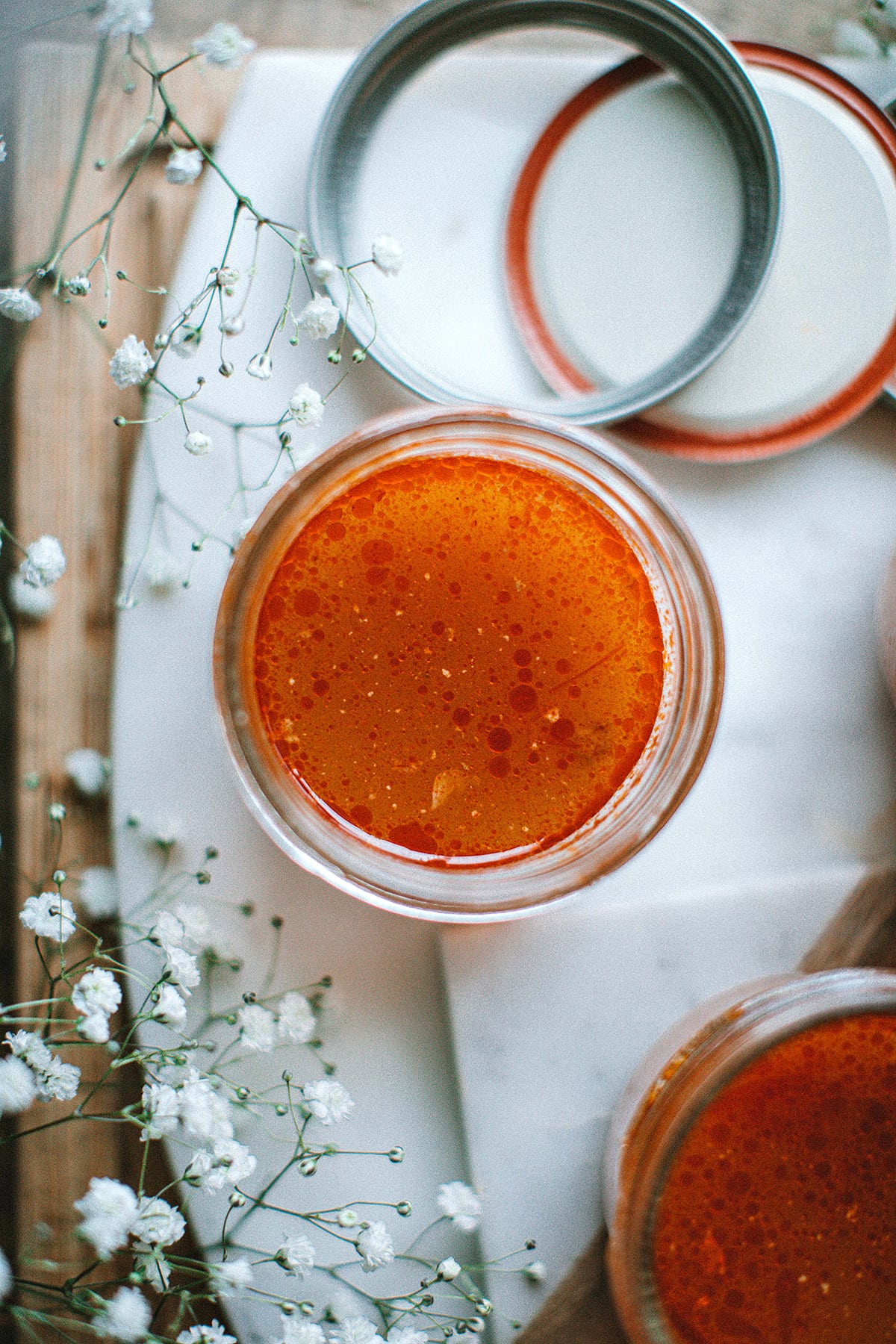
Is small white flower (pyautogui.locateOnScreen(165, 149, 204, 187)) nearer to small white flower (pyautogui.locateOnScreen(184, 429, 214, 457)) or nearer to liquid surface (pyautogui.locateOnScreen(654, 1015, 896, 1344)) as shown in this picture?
small white flower (pyautogui.locateOnScreen(184, 429, 214, 457))

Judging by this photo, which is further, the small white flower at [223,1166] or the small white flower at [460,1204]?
the small white flower at [460,1204]

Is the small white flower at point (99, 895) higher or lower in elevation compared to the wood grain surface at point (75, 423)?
lower

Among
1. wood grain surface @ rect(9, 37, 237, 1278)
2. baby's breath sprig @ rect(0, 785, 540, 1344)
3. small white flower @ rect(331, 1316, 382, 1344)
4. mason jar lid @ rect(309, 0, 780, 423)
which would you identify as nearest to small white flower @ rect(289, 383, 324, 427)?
mason jar lid @ rect(309, 0, 780, 423)

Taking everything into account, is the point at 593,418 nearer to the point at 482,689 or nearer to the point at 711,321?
the point at 711,321

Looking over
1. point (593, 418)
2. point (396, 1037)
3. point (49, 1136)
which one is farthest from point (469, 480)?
point (49, 1136)

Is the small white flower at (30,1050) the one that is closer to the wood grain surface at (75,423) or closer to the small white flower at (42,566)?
the wood grain surface at (75,423)

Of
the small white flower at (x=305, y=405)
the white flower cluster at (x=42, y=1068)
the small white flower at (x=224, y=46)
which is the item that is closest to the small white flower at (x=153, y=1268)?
the white flower cluster at (x=42, y=1068)
